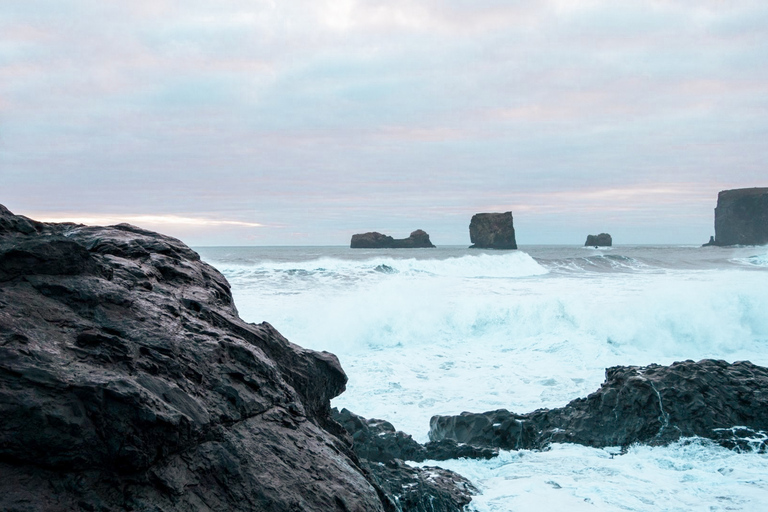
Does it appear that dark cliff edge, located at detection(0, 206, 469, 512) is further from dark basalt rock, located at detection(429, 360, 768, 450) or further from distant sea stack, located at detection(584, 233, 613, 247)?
distant sea stack, located at detection(584, 233, 613, 247)

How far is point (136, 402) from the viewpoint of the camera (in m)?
2.54

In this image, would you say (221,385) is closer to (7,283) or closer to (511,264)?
(7,283)

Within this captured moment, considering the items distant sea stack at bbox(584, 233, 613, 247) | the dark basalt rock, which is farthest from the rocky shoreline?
distant sea stack at bbox(584, 233, 613, 247)

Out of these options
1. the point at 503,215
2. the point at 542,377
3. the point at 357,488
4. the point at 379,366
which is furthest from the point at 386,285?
the point at 503,215

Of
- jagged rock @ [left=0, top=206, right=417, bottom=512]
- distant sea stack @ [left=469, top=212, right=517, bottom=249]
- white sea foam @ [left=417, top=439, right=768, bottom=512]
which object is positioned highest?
distant sea stack @ [left=469, top=212, right=517, bottom=249]

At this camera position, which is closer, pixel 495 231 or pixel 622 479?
pixel 622 479

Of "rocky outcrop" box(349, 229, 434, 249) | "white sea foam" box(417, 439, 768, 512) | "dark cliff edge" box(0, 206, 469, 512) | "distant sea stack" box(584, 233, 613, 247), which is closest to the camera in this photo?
"dark cliff edge" box(0, 206, 469, 512)

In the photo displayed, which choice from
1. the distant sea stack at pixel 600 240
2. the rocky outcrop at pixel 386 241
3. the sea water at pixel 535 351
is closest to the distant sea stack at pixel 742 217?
the distant sea stack at pixel 600 240

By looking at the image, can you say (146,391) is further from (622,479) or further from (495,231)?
(495,231)

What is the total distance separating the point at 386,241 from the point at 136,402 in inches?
3340

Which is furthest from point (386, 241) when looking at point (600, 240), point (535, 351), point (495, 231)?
point (535, 351)

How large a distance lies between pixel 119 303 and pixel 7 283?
494 mm

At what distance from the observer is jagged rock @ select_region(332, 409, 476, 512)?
488 centimetres

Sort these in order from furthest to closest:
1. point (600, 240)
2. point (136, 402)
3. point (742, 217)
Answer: point (600, 240) → point (742, 217) → point (136, 402)
